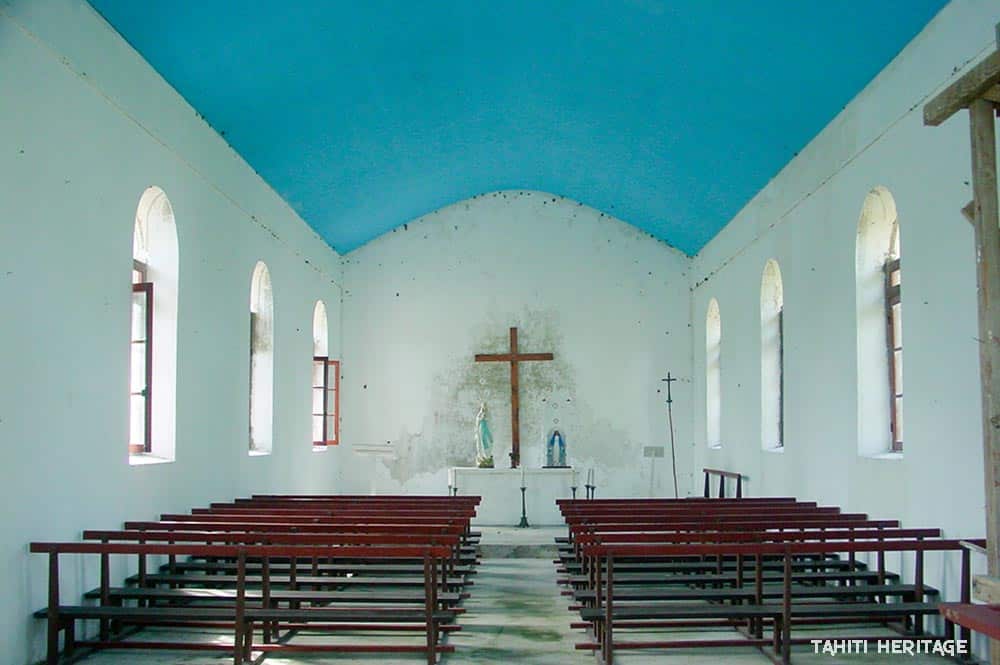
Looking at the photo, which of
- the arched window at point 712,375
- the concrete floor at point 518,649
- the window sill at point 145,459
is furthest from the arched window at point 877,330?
the arched window at point 712,375

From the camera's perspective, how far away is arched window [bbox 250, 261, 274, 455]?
466 inches

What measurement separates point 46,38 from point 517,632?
490 centimetres

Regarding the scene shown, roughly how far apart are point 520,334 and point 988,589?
487 inches

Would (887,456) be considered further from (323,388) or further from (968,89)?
(323,388)

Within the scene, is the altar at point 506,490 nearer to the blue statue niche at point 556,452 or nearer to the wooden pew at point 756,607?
the blue statue niche at point 556,452

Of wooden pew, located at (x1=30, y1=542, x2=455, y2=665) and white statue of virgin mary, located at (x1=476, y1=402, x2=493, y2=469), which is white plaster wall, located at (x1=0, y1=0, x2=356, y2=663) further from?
white statue of virgin mary, located at (x1=476, y1=402, x2=493, y2=469)

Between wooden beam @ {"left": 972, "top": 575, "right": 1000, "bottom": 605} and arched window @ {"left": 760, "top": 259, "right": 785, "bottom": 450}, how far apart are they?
7712 mm

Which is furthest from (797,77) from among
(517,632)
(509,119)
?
(517,632)

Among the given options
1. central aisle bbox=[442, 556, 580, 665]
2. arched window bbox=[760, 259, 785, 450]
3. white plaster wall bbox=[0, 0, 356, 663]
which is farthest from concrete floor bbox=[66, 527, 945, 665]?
arched window bbox=[760, 259, 785, 450]

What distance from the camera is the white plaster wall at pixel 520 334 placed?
1577 centimetres

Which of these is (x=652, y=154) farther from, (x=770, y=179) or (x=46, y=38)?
(x=46, y=38)

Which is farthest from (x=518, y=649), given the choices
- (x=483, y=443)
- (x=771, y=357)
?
(x=483, y=443)

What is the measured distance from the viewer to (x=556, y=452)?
15398mm

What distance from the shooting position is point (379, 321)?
16.0 m
